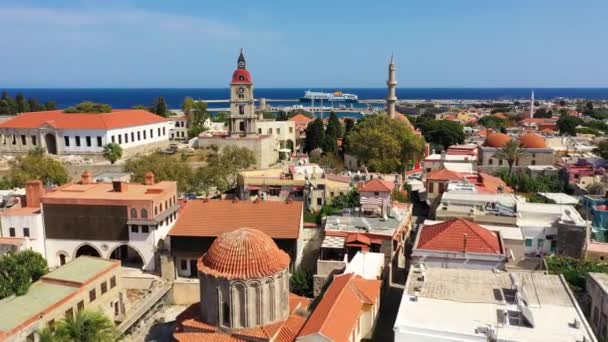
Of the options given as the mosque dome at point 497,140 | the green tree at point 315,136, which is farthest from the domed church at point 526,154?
the green tree at point 315,136

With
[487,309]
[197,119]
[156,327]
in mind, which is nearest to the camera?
[487,309]

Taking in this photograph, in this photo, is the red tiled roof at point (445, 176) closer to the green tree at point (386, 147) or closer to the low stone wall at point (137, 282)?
the green tree at point (386, 147)

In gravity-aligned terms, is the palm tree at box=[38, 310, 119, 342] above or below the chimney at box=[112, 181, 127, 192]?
A: below

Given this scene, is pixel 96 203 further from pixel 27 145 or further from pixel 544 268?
pixel 27 145

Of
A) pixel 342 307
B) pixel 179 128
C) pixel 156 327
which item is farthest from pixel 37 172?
pixel 342 307

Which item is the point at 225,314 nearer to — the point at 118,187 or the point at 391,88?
the point at 118,187

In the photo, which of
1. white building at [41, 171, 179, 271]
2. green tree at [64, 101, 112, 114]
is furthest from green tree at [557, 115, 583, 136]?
white building at [41, 171, 179, 271]

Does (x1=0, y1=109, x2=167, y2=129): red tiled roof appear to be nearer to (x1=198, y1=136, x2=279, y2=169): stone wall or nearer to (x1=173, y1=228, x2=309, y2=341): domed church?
(x1=198, y1=136, x2=279, y2=169): stone wall
